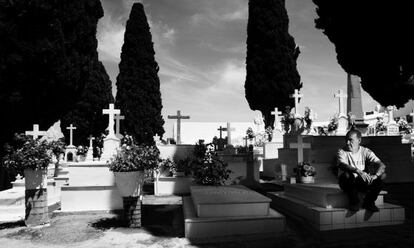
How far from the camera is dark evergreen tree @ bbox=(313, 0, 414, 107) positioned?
24.9 ft

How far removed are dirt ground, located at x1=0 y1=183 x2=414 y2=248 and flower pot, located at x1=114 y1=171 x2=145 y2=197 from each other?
0.68 m

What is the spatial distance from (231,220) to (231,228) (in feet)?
0.42

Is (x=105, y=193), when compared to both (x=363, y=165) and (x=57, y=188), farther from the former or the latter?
(x=363, y=165)

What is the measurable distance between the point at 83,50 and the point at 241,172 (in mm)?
8011

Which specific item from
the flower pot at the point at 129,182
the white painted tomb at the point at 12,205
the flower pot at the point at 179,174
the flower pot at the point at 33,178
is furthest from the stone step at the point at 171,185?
the flower pot at the point at 129,182

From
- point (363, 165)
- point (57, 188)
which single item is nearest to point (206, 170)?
point (363, 165)

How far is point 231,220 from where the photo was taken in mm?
5629

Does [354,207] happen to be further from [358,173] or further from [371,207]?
[358,173]

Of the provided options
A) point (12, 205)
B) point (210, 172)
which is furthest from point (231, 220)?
point (12, 205)

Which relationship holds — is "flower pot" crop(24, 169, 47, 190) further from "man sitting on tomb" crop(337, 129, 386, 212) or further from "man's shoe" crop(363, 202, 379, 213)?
"man's shoe" crop(363, 202, 379, 213)

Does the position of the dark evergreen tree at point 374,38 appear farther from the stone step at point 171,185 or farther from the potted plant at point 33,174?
the potted plant at point 33,174

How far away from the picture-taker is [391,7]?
23.8 feet

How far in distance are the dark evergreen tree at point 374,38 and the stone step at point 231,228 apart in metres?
5.10

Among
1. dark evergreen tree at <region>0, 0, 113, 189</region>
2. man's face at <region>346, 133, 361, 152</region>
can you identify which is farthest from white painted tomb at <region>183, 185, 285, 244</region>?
dark evergreen tree at <region>0, 0, 113, 189</region>
